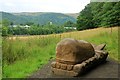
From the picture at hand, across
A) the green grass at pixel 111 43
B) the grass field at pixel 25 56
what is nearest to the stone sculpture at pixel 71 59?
the grass field at pixel 25 56

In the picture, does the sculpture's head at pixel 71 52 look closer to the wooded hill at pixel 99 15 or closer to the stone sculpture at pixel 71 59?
the stone sculpture at pixel 71 59

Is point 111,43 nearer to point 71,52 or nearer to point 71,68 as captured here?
point 71,52

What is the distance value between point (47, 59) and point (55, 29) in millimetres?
11019

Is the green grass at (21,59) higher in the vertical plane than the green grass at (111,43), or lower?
lower

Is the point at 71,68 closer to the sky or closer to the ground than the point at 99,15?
closer to the ground

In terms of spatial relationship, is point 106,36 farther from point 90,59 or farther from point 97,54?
point 90,59

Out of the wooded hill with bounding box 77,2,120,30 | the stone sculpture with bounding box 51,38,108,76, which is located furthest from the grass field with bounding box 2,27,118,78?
the wooded hill with bounding box 77,2,120,30

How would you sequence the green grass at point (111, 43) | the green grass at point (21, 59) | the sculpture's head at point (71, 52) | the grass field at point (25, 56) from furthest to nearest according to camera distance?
1. the green grass at point (111, 43)
2. the grass field at point (25, 56)
3. the green grass at point (21, 59)
4. the sculpture's head at point (71, 52)

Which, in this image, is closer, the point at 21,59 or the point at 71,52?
the point at 71,52

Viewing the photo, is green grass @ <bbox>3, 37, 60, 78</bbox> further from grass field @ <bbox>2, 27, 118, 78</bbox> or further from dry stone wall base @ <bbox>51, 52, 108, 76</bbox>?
dry stone wall base @ <bbox>51, 52, 108, 76</bbox>

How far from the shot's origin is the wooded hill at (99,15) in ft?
70.5

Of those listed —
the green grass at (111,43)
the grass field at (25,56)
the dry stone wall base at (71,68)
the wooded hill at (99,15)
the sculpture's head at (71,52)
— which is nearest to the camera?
the dry stone wall base at (71,68)

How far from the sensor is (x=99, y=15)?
83.7 feet

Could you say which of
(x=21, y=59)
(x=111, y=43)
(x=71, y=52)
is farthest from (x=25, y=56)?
(x=111, y=43)
